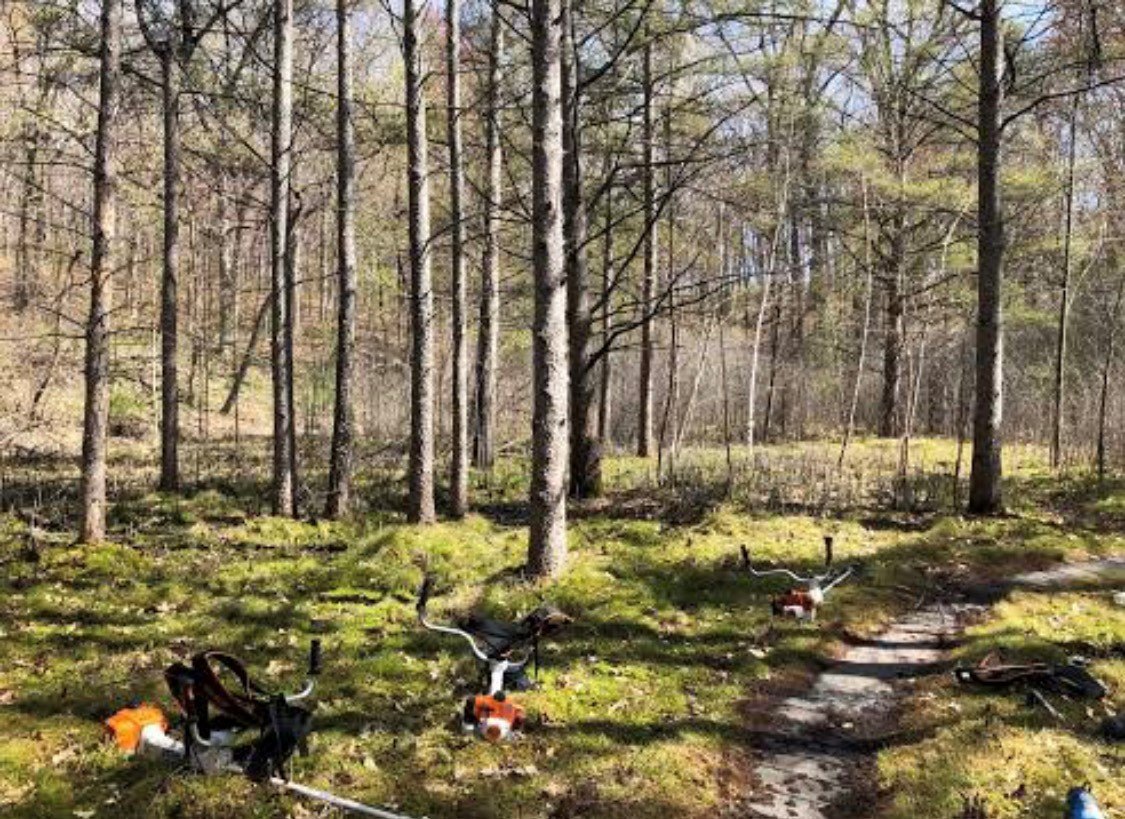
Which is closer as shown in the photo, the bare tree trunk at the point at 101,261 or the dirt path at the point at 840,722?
the dirt path at the point at 840,722

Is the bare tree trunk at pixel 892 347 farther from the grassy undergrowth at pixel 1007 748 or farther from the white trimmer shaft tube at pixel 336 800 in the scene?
the white trimmer shaft tube at pixel 336 800

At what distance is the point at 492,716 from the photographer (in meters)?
6.25

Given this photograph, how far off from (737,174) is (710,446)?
727 cm

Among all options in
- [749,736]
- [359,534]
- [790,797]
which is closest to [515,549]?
[359,534]

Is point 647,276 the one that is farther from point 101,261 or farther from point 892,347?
point 101,261

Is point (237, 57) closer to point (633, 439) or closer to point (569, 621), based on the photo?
point (633, 439)

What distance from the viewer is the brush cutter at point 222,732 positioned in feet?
17.3

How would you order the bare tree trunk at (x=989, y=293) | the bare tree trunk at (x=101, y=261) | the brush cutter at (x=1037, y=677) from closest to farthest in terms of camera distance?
the brush cutter at (x=1037, y=677) → the bare tree trunk at (x=101, y=261) → the bare tree trunk at (x=989, y=293)

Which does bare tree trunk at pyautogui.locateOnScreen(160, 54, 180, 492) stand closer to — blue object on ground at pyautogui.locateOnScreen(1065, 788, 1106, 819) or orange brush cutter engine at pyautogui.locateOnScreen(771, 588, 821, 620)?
orange brush cutter engine at pyautogui.locateOnScreen(771, 588, 821, 620)

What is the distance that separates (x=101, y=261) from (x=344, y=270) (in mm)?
3294

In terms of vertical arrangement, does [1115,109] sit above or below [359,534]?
above

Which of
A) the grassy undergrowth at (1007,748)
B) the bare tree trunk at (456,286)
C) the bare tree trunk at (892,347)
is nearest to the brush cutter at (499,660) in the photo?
the grassy undergrowth at (1007,748)

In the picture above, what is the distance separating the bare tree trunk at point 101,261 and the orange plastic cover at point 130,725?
545 cm

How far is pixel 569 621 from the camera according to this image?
26.2 ft
